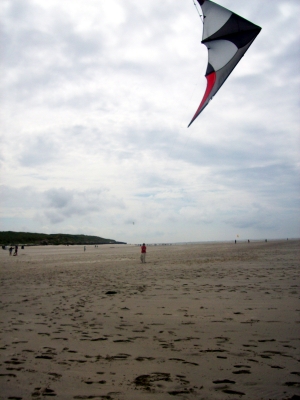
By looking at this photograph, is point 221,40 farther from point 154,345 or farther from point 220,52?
point 154,345

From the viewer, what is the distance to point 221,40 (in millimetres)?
8008

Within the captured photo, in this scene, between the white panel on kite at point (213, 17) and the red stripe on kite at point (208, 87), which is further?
the red stripe on kite at point (208, 87)

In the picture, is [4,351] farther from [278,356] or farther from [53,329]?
[278,356]

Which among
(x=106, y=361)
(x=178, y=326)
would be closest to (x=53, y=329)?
(x=106, y=361)

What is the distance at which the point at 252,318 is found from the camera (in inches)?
243

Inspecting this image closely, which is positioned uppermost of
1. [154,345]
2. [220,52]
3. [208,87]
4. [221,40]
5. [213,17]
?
[213,17]

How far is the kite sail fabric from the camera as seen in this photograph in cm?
744

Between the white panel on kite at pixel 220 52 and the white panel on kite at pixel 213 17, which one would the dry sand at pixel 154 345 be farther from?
the white panel on kite at pixel 213 17

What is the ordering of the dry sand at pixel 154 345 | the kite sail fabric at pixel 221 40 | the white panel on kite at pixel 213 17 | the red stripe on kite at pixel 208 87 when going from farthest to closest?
1. the red stripe on kite at pixel 208 87
2. the white panel on kite at pixel 213 17
3. the kite sail fabric at pixel 221 40
4. the dry sand at pixel 154 345

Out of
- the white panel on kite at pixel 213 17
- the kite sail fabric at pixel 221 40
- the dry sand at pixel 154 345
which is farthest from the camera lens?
the white panel on kite at pixel 213 17

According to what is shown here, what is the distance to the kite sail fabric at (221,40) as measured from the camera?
A: 744 cm

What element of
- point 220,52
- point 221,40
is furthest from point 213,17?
Answer: point 220,52

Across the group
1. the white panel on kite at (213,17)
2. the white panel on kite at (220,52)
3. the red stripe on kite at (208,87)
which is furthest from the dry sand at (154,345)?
the white panel on kite at (213,17)

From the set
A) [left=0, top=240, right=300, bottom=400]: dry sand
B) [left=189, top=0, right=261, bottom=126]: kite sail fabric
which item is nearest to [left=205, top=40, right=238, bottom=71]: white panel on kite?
[left=189, top=0, right=261, bottom=126]: kite sail fabric
